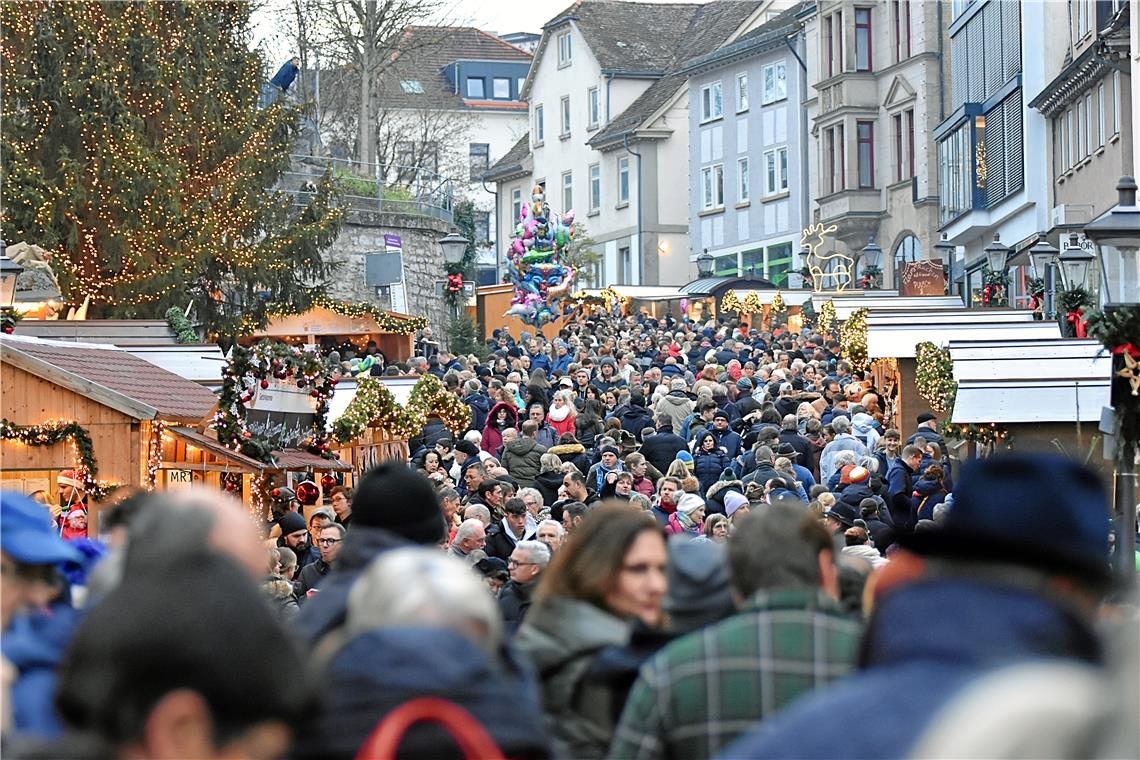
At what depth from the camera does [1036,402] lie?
16.6m

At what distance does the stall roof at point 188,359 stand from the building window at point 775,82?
48.2 metres

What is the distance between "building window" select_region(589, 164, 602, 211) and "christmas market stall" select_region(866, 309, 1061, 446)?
55.0 metres

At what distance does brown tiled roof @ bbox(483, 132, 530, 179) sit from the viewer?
8956 cm

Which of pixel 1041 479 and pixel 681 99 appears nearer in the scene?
pixel 1041 479

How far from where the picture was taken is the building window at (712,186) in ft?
246

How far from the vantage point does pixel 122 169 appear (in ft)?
116

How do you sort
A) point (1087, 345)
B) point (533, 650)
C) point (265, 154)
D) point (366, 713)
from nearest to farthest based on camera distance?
point (366, 713), point (533, 650), point (1087, 345), point (265, 154)

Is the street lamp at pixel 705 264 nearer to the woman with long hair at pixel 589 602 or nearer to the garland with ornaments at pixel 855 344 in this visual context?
the garland with ornaments at pixel 855 344

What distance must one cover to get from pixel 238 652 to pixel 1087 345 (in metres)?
16.5

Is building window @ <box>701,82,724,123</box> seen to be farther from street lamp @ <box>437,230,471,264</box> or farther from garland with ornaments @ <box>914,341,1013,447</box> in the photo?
garland with ornaments @ <box>914,341,1013,447</box>

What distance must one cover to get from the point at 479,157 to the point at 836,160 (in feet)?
131

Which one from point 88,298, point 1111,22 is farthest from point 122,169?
point 1111,22

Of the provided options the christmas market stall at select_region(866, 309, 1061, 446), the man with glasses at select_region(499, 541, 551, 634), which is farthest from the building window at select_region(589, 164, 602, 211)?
the man with glasses at select_region(499, 541, 551, 634)

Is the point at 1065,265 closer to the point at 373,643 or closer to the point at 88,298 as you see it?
the point at 373,643
